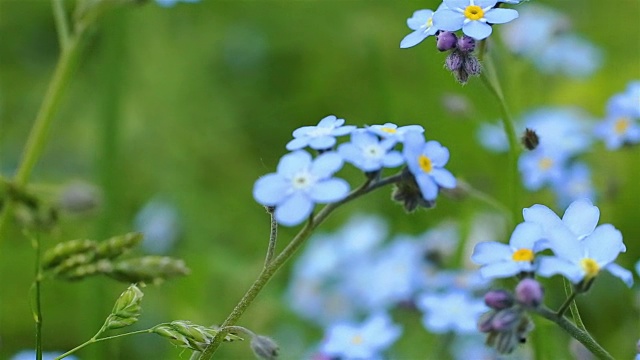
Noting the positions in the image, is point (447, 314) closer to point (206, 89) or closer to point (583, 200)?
point (583, 200)

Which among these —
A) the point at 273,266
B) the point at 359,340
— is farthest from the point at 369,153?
the point at 359,340

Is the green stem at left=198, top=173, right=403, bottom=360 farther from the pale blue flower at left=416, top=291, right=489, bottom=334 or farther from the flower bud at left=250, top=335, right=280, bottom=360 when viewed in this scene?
the pale blue flower at left=416, top=291, right=489, bottom=334

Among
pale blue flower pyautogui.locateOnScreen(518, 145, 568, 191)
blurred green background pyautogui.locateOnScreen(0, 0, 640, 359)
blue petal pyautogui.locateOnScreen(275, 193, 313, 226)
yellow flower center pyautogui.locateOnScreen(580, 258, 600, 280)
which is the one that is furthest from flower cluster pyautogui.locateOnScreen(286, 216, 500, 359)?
blue petal pyautogui.locateOnScreen(275, 193, 313, 226)

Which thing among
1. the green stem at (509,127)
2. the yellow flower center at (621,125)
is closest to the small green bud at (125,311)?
the green stem at (509,127)

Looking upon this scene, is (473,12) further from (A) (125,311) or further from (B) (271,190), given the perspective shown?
(A) (125,311)

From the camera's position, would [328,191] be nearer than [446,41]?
Yes

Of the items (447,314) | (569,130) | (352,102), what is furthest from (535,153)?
(352,102)
